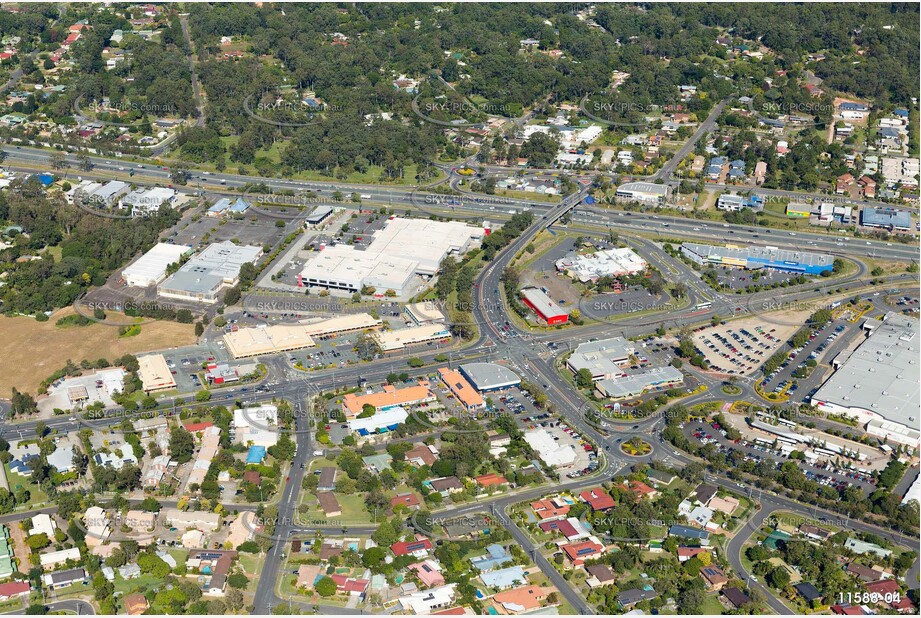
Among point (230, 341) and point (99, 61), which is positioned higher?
point (99, 61)

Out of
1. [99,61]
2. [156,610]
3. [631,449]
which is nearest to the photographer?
[156,610]

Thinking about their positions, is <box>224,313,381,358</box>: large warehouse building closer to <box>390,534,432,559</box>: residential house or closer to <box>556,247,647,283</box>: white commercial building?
<box>556,247,647,283</box>: white commercial building

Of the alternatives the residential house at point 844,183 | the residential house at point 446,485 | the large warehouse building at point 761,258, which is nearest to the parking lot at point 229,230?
the large warehouse building at point 761,258

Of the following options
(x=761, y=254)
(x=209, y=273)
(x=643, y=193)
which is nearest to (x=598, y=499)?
(x=761, y=254)

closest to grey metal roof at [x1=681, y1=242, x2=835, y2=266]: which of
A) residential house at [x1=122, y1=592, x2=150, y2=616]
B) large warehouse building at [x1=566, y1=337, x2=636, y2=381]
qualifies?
large warehouse building at [x1=566, y1=337, x2=636, y2=381]

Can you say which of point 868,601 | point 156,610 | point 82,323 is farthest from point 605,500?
point 82,323

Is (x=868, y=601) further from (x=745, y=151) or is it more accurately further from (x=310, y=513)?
(x=745, y=151)

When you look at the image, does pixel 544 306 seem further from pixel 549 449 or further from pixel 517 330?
pixel 549 449

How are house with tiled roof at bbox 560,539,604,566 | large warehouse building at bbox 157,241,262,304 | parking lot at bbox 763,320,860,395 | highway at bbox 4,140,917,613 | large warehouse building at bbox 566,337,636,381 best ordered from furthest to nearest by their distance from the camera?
1. large warehouse building at bbox 157,241,262,304
2. large warehouse building at bbox 566,337,636,381
3. parking lot at bbox 763,320,860,395
4. highway at bbox 4,140,917,613
5. house with tiled roof at bbox 560,539,604,566
